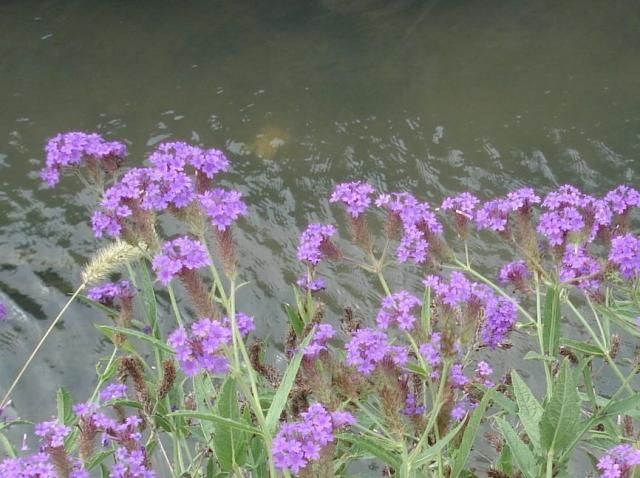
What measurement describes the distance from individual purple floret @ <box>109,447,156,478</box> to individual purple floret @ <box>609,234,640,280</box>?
4.74 ft

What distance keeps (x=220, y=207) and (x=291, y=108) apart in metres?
5.03

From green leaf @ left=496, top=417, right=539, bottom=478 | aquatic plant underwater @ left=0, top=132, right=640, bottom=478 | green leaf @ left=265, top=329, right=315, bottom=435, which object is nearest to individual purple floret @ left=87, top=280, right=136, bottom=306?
aquatic plant underwater @ left=0, top=132, right=640, bottom=478

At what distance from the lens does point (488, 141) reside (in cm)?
663

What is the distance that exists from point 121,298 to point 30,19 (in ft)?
25.1

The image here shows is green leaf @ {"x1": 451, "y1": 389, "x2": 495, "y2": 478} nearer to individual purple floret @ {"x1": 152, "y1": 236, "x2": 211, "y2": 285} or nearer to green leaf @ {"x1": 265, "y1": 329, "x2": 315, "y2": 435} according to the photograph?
green leaf @ {"x1": 265, "y1": 329, "x2": 315, "y2": 435}

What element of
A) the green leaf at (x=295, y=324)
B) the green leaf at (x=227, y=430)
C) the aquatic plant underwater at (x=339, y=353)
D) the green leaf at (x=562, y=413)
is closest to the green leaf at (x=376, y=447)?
the aquatic plant underwater at (x=339, y=353)

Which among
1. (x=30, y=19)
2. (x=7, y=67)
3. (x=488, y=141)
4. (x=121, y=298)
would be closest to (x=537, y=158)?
(x=488, y=141)

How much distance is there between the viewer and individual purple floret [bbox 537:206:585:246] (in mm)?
2617

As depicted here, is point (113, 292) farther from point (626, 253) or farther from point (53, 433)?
point (626, 253)

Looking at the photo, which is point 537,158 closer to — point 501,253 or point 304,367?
point 501,253

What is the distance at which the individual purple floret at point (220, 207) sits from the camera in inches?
95.4

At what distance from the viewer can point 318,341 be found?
8.48 ft

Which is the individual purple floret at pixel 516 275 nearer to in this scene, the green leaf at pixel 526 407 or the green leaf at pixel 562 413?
the green leaf at pixel 526 407

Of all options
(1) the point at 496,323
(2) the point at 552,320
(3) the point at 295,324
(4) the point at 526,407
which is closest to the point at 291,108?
(3) the point at 295,324
